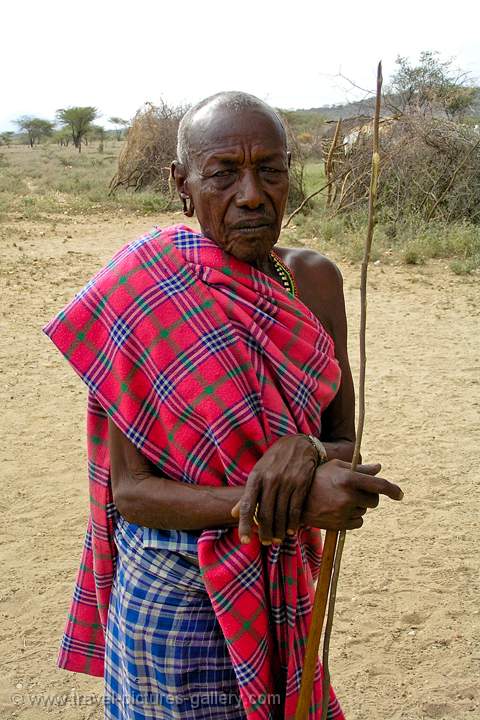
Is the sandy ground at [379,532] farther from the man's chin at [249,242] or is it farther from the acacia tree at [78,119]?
the acacia tree at [78,119]

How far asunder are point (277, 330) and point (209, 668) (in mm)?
584

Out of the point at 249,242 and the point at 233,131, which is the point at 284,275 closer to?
the point at 249,242

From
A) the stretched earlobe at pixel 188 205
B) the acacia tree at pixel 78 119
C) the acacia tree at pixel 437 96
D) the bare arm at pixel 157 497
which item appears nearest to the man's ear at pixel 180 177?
the stretched earlobe at pixel 188 205

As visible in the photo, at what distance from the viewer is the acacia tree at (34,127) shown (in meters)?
42.8

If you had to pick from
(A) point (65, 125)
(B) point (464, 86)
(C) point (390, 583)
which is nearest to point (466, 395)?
(C) point (390, 583)

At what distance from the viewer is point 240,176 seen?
124cm

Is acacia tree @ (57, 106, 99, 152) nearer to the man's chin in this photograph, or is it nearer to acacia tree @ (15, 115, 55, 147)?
acacia tree @ (15, 115, 55, 147)

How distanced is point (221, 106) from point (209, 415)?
52cm

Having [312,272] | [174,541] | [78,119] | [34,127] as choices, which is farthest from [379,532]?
[34,127]

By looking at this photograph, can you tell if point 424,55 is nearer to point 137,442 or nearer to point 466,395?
point 466,395

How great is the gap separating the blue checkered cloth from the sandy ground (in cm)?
128

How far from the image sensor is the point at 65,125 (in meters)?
39.9

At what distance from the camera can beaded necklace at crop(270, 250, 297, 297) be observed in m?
1.39

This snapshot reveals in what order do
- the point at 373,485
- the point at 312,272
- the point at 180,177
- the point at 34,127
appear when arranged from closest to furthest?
the point at 373,485 < the point at 180,177 < the point at 312,272 < the point at 34,127
